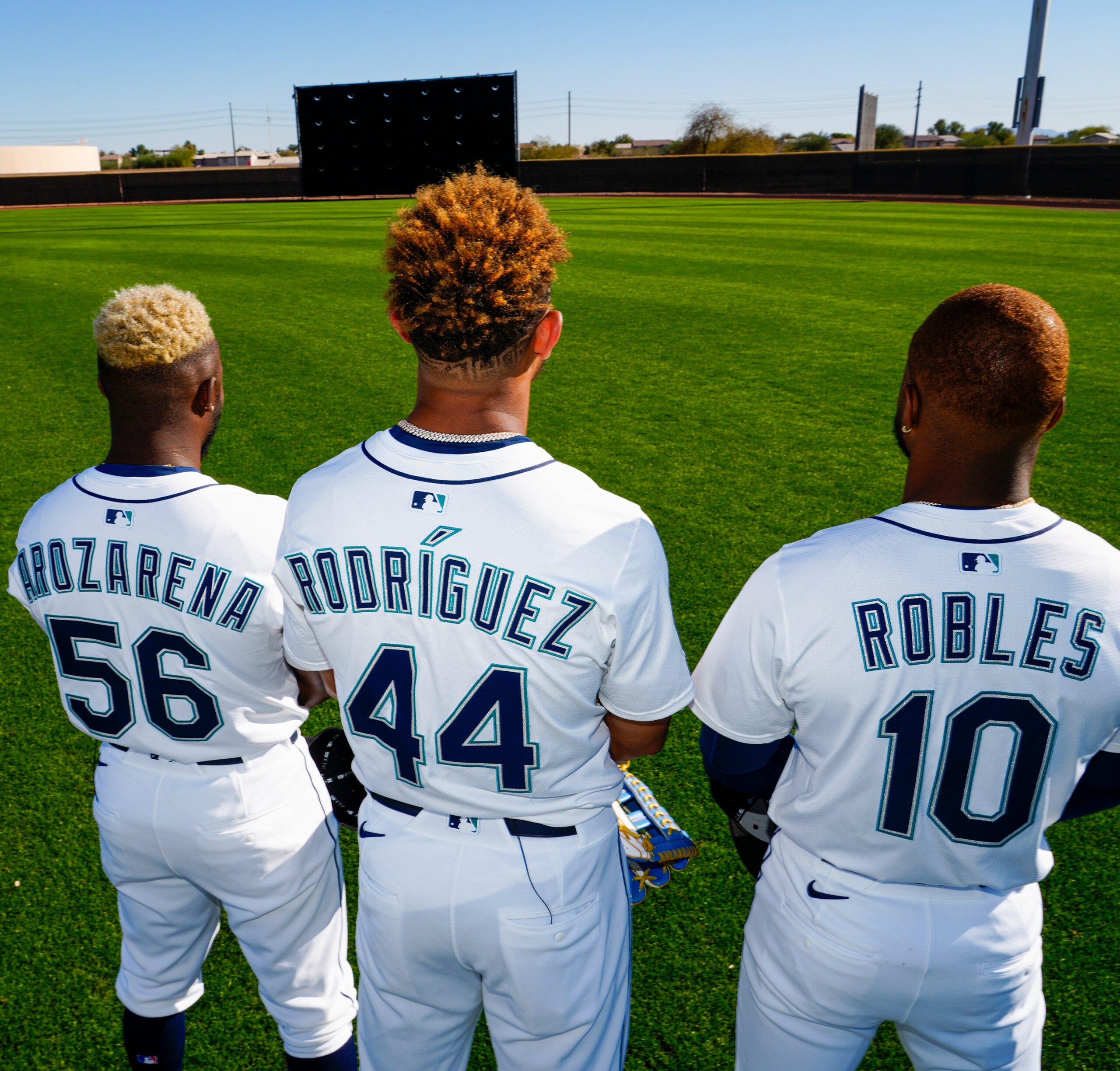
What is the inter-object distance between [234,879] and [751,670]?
1.35 metres

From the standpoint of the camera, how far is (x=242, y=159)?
95.8 metres

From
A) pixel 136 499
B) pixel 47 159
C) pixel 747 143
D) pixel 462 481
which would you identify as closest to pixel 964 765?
pixel 462 481

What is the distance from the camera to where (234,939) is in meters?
2.96

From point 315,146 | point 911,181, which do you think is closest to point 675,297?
point 911,181

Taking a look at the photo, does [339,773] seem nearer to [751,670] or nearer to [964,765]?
[751,670]

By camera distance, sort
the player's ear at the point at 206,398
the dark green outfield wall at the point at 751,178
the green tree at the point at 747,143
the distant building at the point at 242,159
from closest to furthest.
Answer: the player's ear at the point at 206,398 < the dark green outfield wall at the point at 751,178 < the green tree at the point at 747,143 < the distant building at the point at 242,159

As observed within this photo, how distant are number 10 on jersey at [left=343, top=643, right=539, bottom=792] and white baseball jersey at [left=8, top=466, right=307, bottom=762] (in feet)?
1.47

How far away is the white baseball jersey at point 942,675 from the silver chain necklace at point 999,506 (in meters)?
0.01

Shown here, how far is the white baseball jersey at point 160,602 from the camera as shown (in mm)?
1927

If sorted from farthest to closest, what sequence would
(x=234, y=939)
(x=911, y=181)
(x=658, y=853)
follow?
(x=911, y=181) < (x=234, y=939) < (x=658, y=853)

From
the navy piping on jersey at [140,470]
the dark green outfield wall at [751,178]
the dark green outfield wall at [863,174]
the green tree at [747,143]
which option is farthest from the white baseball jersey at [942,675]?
the green tree at [747,143]

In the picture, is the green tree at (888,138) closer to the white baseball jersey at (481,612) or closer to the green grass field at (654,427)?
the green grass field at (654,427)

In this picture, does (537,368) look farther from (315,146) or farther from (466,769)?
(315,146)

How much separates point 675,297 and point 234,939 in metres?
10.7
